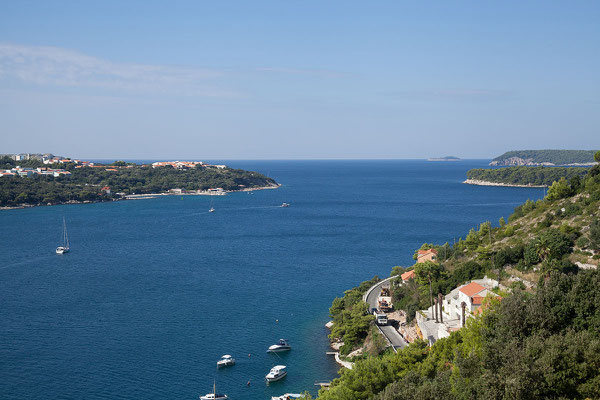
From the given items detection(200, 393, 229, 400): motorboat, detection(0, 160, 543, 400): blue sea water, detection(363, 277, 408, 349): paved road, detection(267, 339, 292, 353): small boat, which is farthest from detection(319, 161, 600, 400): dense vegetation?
detection(267, 339, 292, 353): small boat

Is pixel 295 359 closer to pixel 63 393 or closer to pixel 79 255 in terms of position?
pixel 63 393

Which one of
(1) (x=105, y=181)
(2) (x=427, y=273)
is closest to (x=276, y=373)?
(2) (x=427, y=273)

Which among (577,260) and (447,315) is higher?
(577,260)

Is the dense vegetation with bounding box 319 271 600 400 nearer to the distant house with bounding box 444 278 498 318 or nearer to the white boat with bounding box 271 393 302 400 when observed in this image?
the white boat with bounding box 271 393 302 400

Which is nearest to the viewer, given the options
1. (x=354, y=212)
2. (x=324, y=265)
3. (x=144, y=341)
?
(x=144, y=341)

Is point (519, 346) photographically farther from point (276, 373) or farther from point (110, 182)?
point (110, 182)

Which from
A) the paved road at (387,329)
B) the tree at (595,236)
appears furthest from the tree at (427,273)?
the tree at (595,236)

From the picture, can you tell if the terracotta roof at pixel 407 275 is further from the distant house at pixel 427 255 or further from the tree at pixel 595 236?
the tree at pixel 595 236

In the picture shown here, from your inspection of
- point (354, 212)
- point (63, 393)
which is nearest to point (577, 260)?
point (63, 393)
